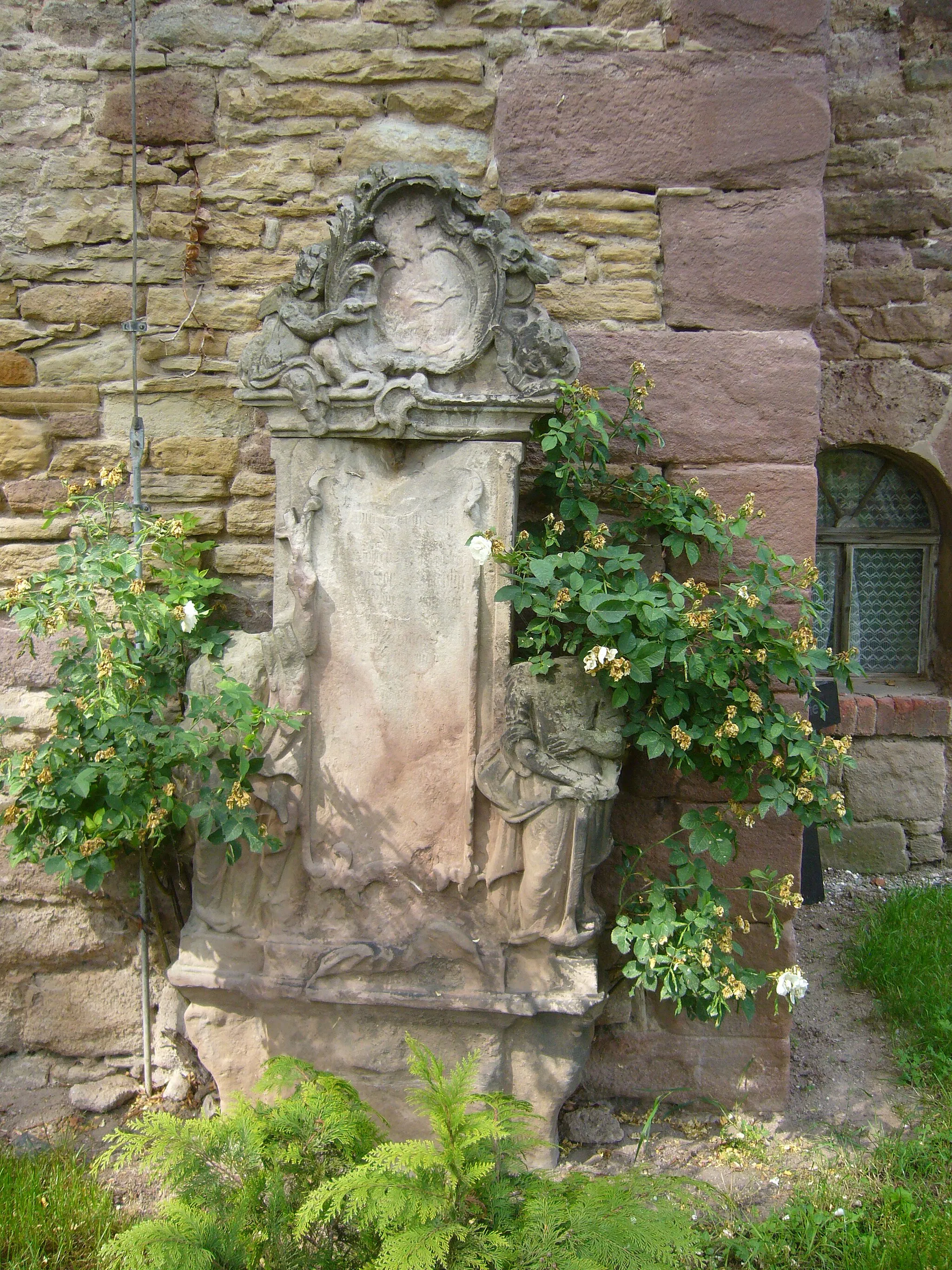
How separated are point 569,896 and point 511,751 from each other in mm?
403

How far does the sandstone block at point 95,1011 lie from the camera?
118 inches

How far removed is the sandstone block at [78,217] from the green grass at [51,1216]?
8.44 ft

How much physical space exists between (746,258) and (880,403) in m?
1.82

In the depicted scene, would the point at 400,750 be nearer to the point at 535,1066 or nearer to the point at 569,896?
the point at 569,896

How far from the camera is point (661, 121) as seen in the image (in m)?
2.73

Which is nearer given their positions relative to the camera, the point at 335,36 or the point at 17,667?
the point at 335,36

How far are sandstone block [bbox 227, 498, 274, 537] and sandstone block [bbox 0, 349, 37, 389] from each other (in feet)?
2.41

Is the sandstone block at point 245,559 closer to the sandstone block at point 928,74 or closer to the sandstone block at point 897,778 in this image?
the sandstone block at point 897,778

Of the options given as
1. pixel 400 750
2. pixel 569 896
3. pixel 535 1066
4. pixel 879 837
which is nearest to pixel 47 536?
pixel 400 750

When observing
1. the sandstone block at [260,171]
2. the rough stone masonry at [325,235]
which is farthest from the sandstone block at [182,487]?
the sandstone block at [260,171]

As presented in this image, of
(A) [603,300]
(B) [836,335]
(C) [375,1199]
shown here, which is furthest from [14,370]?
(B) [836,335]

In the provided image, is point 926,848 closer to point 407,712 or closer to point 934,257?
point 934,257

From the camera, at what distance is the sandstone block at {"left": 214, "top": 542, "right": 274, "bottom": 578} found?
292cm

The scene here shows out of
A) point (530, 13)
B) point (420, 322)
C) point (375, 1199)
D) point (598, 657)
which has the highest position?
point (530, 13)
